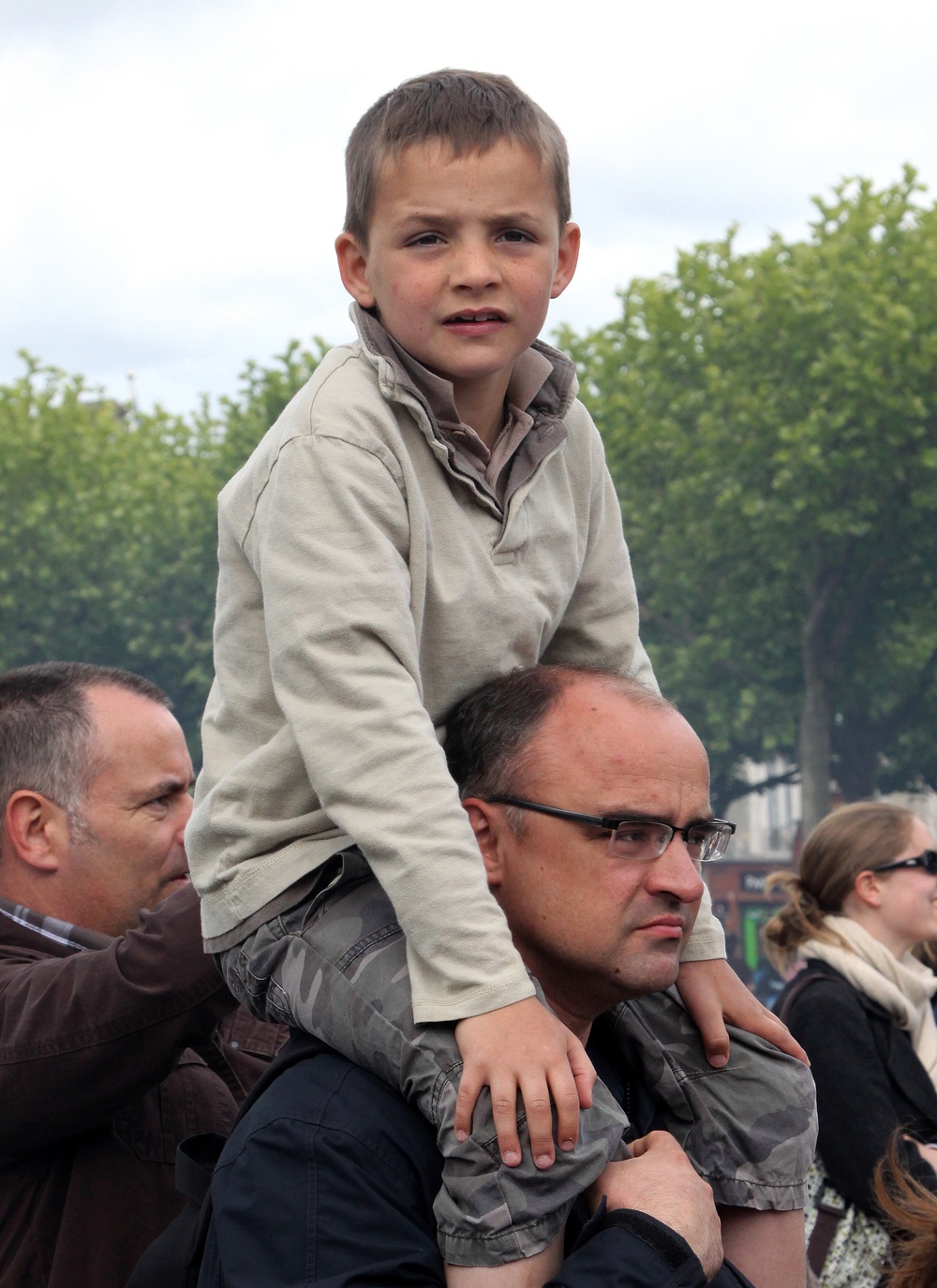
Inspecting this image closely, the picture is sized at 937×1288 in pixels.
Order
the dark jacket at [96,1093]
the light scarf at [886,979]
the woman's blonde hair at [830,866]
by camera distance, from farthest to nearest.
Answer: the woman's blonde hair at [830,866], the light scarf at [886,979], the dark jacket at [96,1093]

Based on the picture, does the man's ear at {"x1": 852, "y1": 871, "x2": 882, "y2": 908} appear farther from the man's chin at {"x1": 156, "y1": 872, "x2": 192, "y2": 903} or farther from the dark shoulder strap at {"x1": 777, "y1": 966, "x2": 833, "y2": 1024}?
the man's chin at {"x1": 156, "y1": 872, "x2": 192, "y2": 903}

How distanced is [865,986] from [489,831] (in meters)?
3.13

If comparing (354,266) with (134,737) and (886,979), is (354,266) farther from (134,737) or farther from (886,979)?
(886,979)

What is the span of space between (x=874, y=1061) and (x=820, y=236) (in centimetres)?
2610

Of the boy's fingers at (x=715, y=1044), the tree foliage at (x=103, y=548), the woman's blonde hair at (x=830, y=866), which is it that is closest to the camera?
the boy's fingers at (x=715, y=1044)

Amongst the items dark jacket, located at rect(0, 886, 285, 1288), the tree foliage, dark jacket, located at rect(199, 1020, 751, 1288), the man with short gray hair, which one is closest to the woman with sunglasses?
the man with short gray hair

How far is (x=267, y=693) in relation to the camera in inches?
97.9

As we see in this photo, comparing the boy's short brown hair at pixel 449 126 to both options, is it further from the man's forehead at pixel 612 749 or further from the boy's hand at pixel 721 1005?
the boy's hand at pixel 721 1005

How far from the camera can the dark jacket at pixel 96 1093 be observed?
2902 mm

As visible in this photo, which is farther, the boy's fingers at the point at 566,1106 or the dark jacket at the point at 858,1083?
the dark jacket at the point at 858,1083

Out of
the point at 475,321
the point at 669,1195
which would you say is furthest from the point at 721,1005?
the point at 475,321

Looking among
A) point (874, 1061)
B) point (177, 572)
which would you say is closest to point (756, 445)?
point (177, 572)

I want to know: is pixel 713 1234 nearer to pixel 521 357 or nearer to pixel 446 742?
pixel 446 742

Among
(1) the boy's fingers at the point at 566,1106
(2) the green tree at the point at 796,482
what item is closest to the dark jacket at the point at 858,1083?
(1) the boy's fingers at the point at 566,1106
